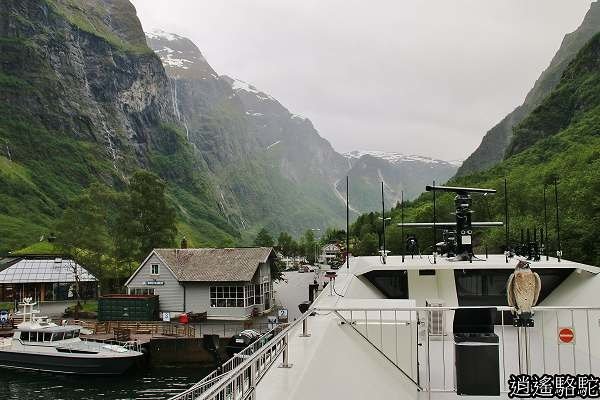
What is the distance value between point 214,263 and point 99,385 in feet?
54.2

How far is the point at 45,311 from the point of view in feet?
166

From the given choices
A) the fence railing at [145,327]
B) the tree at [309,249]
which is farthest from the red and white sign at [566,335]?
the tree at [309,249]

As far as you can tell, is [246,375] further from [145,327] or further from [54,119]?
[54,119]

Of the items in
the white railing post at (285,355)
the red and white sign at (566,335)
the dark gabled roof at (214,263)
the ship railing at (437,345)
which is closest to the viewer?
the white railing post at (285,355)

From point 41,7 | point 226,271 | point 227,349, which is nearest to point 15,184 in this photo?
point 41,7

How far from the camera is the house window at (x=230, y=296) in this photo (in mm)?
43969

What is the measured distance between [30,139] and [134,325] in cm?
13474

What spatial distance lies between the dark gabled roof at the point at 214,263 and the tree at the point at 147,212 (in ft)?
28.5

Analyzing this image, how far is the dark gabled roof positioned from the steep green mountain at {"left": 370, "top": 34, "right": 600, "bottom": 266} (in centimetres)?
1993

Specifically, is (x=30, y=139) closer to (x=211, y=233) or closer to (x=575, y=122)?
(x=211, y=233)

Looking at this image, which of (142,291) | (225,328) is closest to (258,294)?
(225,328)

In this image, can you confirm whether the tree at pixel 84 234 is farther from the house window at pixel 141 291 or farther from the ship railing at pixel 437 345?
the ship railing at pixel 437 345

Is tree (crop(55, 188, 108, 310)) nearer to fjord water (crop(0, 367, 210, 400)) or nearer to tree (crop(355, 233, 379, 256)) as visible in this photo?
fjord water (crop(0, 367, 210, 400))

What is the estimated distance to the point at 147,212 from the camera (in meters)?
55.7
